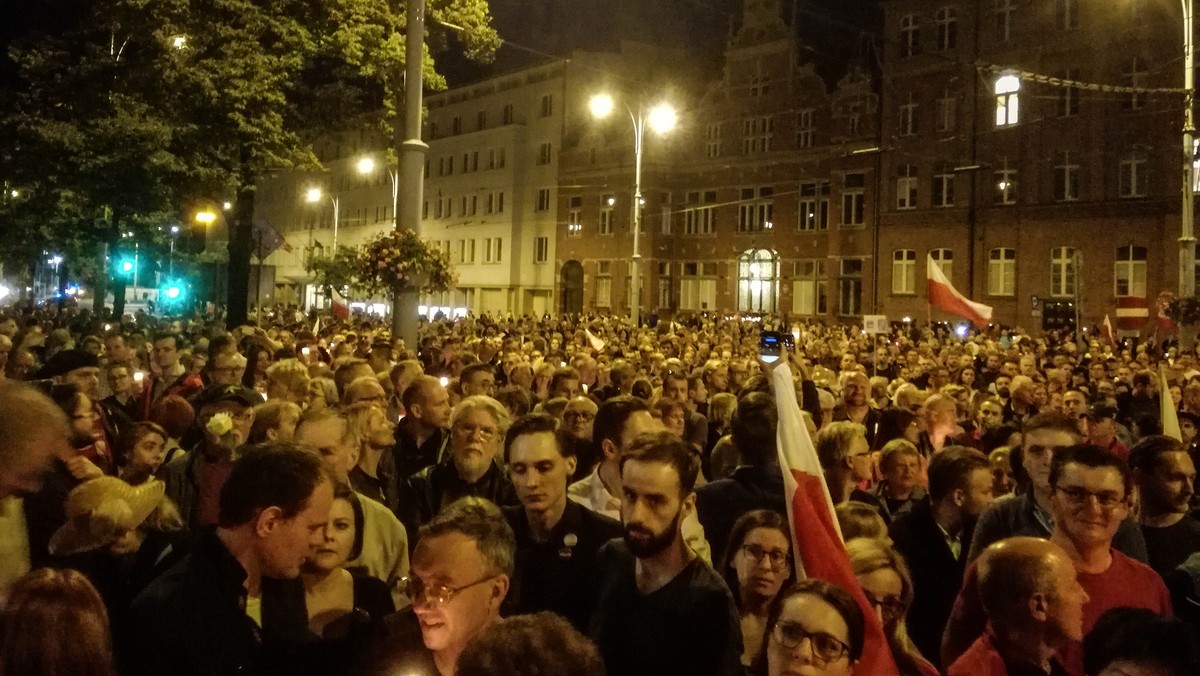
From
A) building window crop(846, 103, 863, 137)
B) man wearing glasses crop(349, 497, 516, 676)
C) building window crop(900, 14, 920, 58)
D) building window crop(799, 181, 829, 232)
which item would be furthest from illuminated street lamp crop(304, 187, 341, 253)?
man wearing glasses crop(349, 497, 516, 676)

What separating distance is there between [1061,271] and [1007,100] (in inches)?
279

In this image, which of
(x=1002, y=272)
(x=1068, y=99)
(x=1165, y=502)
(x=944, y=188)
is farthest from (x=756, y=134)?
(x=1165, y=502)

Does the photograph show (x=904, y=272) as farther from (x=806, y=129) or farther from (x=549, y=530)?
(x=549, y=530)

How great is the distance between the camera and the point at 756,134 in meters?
49.7

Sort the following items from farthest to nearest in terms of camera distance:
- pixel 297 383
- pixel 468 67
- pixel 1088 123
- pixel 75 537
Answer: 1. pixel 468 67
2. pixel 1088 123
3. pixel 297 383
4. pixel 75 537

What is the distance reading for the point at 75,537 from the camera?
4.07 meters

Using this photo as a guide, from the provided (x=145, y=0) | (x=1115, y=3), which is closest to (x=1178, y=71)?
(x=1115, y=3)

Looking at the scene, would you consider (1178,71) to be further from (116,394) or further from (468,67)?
(468,67)

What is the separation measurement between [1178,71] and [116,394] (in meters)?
36.7

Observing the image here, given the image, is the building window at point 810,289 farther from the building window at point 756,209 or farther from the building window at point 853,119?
the building window at point 853,119

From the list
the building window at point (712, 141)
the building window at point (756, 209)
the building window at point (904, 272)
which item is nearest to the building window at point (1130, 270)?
the building window at point (904, 272)

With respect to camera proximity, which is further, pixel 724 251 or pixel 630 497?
pixel 724 251

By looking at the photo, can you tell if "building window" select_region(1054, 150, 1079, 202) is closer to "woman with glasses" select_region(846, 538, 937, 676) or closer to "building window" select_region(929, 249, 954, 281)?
"building window" select_region(929, 249, 954, 281)

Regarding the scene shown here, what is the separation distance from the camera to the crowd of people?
301 centimetres
